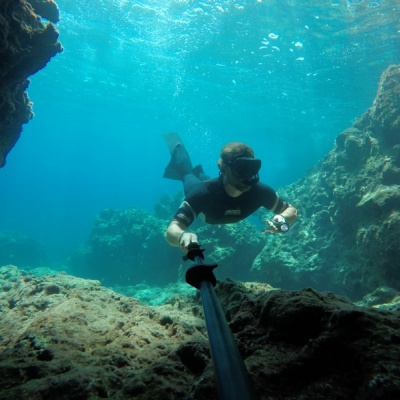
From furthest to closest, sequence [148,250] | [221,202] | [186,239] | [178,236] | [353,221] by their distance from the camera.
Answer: [148,250] < [353,221] < [221,202] < [178,236] < [186,239]

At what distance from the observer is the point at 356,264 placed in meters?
9.52

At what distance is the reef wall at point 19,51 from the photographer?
532 cm

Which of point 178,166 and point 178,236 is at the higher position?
point 178,166

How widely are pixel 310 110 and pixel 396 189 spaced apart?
2990cm

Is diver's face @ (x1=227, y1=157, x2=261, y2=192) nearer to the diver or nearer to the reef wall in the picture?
the diver

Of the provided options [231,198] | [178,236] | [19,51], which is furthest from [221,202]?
[19,51]

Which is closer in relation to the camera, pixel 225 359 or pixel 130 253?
pixel 225 359

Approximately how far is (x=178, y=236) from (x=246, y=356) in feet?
8.30

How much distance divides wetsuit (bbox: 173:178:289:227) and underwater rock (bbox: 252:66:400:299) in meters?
4.75

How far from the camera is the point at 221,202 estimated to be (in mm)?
5180

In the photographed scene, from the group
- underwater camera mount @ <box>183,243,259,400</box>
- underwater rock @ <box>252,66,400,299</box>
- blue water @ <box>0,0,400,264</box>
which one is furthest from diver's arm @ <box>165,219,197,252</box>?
blue water @ <box>0,0,400,264</box>

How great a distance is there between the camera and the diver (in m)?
4.54

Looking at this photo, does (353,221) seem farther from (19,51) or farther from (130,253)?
(130,253)

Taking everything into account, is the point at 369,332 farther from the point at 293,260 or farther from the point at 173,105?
the point at 173,105
